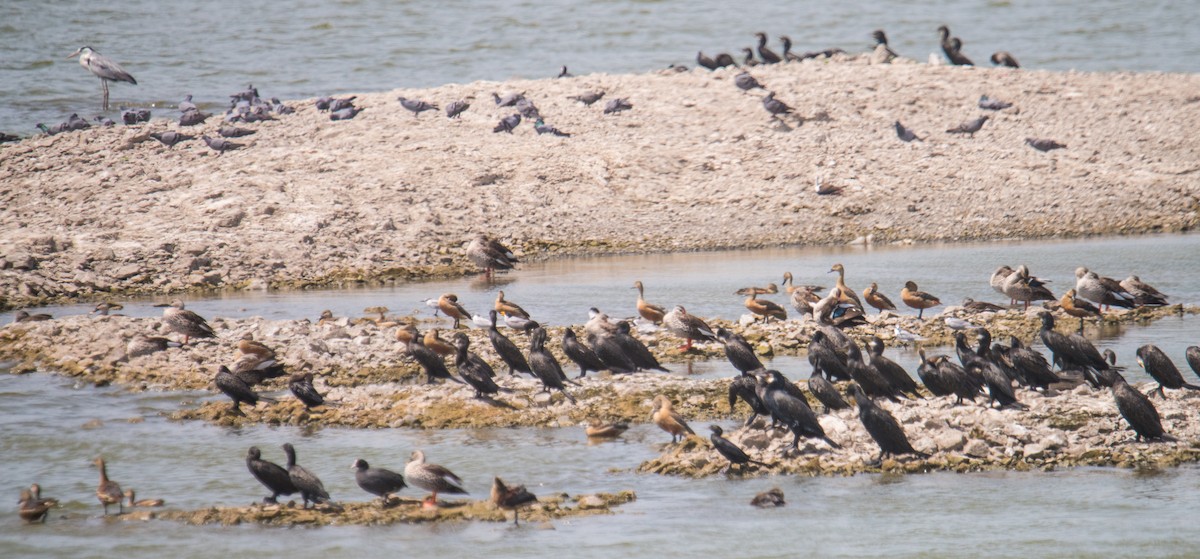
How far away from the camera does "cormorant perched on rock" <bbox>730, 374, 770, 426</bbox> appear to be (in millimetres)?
13375

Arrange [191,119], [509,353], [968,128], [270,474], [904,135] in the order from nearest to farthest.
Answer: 1. [270,474]
2. [509,353]
3. [904,135]
4. [968,128]
5. [191,119]

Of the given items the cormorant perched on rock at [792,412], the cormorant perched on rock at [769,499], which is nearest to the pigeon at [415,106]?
the cormorant perched on rock at [792,412]

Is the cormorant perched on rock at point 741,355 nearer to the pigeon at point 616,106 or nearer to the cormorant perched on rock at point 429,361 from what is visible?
the cormorant perched on rock at point 429,361

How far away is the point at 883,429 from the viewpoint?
40.4 ft

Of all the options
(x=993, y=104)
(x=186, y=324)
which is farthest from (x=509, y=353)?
(x=993, y=104)

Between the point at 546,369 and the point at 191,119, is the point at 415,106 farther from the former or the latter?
the point at 546,369

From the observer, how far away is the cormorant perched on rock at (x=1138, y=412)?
12.3 m

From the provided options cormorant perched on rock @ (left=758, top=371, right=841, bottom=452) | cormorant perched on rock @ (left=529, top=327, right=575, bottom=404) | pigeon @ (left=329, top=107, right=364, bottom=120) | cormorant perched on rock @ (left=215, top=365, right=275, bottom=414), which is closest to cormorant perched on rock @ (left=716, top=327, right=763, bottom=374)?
cormorant perched on rock @ (left=529, top=327, right=575, bottom=404)

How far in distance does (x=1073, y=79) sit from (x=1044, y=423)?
2697 cm

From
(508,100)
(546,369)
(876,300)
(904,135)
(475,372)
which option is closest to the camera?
(546,369)

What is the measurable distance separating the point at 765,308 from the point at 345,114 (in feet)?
63.3

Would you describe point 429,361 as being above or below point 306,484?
above

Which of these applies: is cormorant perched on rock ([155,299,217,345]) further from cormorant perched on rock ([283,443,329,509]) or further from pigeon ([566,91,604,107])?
pigeon ([566,91,604,107])

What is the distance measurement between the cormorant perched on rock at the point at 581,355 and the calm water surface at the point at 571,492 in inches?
49.6
